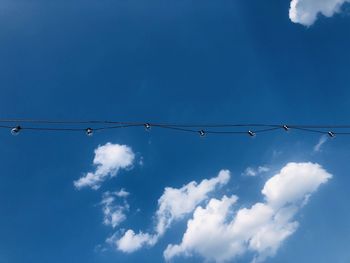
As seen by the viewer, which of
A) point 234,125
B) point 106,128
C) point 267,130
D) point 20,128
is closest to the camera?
point 20,128

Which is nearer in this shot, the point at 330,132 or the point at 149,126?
the point at 149,126

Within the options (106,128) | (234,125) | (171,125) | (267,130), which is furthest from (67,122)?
(267,130)

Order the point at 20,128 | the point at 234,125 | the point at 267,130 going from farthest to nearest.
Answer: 1. the point at 267,130
2. the point at 234,125
3. the point at 20,128

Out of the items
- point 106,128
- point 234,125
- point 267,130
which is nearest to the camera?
point 106,128

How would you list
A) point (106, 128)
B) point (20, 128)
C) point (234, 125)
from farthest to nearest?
point (234, 125) → point (106, 128) → point (20, 128)

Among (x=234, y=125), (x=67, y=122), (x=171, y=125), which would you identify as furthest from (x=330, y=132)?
(x=67, y=122)

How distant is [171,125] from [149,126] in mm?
929

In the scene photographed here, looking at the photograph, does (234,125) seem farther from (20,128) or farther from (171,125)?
(20,128)

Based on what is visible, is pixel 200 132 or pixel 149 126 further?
pixel 200 132

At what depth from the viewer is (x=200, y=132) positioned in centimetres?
1588

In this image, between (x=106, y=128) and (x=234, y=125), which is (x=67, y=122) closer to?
(x=106, y=128)

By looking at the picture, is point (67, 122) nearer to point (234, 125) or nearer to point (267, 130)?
point (234, 125)

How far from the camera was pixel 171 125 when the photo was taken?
14.5m

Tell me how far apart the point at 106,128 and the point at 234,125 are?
5657 mm
